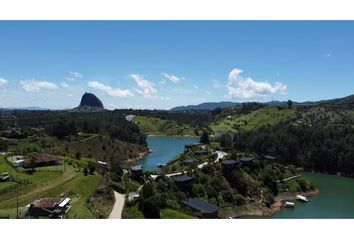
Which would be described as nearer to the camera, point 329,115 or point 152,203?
point 152,203

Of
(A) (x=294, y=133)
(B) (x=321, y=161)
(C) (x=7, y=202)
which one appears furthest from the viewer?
(A) (x=294, y=133)

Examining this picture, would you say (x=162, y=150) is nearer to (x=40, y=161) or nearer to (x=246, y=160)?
(x=246, y=160)

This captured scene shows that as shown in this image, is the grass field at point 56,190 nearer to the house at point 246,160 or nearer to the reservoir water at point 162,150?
the house at point 246,160

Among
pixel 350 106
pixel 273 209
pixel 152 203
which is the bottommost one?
pixel 273 209

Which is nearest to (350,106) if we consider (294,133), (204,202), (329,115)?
(329,115)

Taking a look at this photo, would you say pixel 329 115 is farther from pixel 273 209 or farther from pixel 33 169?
pixel 33 169

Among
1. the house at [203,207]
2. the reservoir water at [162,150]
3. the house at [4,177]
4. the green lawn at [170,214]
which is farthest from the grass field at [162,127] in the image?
the green lawn at [170,214]

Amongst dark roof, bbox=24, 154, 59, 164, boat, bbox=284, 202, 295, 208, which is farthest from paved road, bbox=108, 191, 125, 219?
boat, bbox=284, 202, 295, 208
